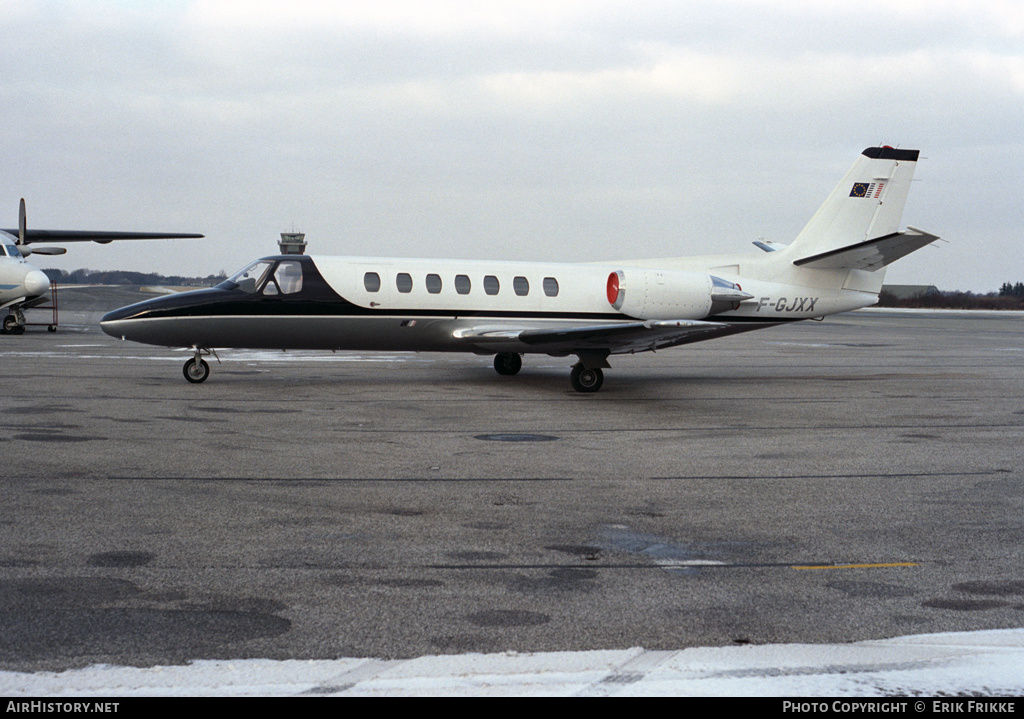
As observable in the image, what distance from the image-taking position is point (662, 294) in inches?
761

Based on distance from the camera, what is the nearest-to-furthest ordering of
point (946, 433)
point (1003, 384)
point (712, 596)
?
point (712, 596)
point (946, 433)
point (1003, 384)

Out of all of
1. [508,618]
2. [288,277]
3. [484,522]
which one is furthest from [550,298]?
[508,618]

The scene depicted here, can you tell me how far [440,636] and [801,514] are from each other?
4.16m

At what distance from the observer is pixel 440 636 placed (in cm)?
500

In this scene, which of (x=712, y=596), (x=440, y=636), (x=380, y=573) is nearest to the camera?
(x=440, y=636)

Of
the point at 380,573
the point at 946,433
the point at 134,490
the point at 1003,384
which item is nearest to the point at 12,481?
the point at 134,490

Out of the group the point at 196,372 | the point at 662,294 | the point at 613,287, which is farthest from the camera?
the point at 613,287

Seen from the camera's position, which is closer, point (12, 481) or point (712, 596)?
point (712, 596)

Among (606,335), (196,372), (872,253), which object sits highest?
(872,253)

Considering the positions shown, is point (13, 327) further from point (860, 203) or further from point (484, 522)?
point (484, 522)

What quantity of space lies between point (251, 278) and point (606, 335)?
6714 millimetres

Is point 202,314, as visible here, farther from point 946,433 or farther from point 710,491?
point 946,433

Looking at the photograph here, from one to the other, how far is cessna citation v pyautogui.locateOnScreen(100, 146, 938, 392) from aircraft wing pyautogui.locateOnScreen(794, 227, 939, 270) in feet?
0.12

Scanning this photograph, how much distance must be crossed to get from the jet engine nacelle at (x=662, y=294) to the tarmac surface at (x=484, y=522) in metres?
3.55
